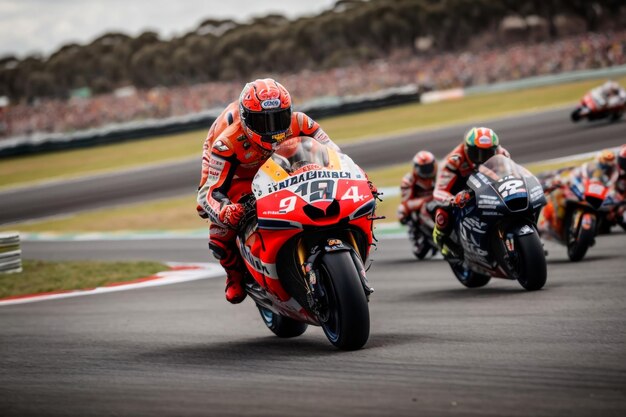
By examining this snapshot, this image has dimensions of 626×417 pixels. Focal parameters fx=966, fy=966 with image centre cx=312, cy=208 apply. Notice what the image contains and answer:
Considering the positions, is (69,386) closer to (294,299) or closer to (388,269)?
(294,299)

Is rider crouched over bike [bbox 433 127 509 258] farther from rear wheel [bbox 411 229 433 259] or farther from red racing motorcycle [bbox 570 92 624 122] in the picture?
red racing motorcycle [bbox 570 92 624 122]

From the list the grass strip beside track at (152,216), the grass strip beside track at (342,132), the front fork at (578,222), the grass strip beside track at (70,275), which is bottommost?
the grass strip beside track at (342,132)

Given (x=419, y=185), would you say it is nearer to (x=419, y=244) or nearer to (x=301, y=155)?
(x=419, y=244)

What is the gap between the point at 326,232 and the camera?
637cm

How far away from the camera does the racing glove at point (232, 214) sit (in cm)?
693

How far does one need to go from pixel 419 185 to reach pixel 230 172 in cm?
653

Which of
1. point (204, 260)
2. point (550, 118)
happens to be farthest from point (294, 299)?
point (550, 118)

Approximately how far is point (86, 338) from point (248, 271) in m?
1.60

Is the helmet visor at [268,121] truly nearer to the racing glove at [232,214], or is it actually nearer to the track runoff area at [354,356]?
the racing glove at [232,214]

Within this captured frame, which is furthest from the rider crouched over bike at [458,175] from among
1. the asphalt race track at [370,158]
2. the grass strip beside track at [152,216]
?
the asphalt race track at [370,158]

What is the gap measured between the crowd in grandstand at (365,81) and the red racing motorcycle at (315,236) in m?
33.5

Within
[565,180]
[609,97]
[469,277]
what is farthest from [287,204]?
[609,97]

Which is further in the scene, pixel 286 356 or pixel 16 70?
pixel 16 70

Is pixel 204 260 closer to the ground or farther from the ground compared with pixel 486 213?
closer to the ground
